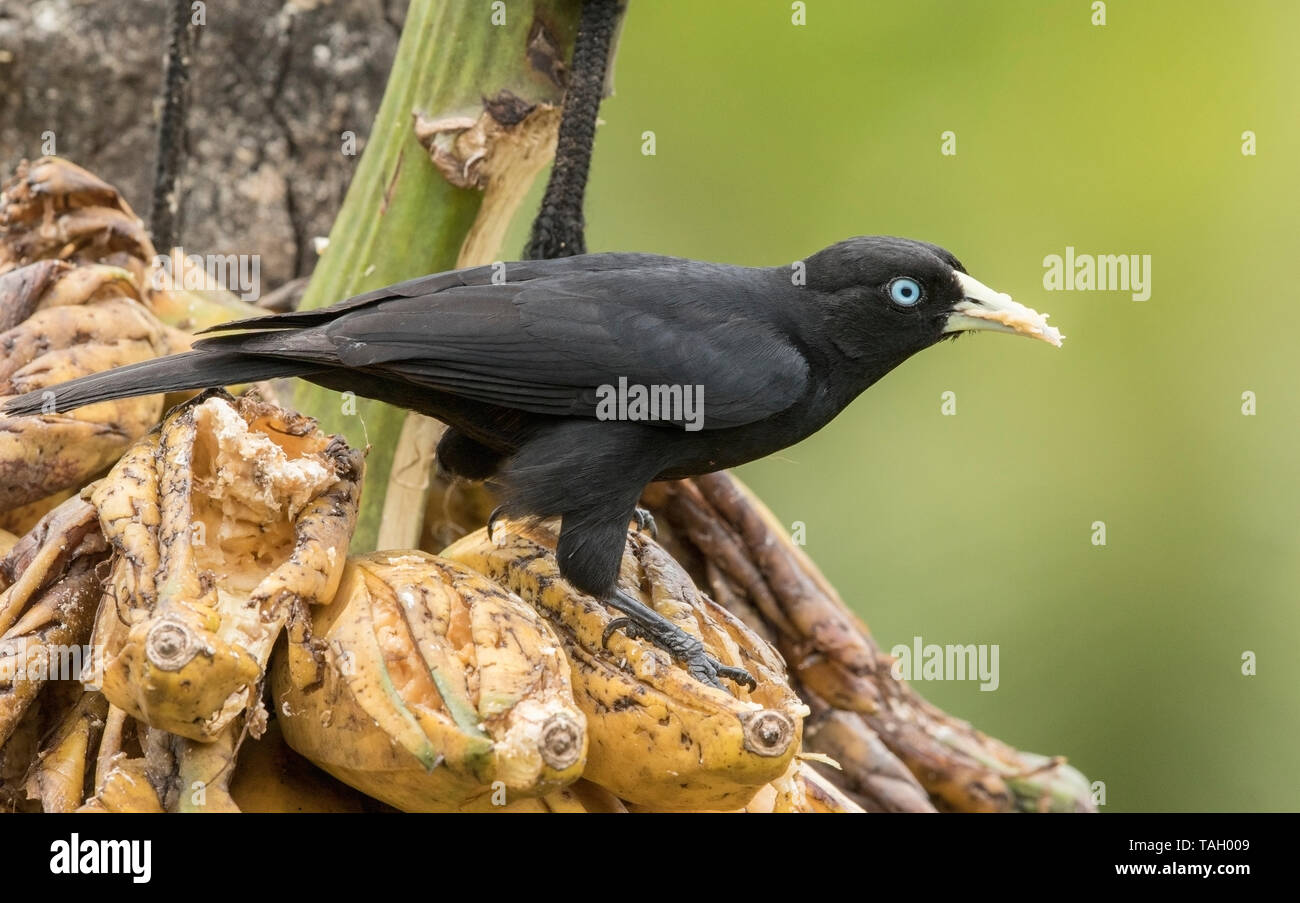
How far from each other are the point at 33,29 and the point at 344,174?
67 centimetres

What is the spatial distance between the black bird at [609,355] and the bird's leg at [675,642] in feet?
0.62

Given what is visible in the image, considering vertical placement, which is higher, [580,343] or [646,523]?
[580,343]

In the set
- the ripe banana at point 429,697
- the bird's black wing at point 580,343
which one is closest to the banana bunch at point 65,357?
the bird's black wing at point 580,343

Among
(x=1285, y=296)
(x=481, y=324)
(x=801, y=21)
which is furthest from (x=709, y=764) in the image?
(x=1285, y=296)

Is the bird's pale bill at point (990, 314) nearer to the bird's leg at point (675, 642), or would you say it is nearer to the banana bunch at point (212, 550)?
the bird's leg at point (675, 642)

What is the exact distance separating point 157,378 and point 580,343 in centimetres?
61

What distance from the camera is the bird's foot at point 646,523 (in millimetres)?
2236

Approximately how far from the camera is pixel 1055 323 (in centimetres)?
350

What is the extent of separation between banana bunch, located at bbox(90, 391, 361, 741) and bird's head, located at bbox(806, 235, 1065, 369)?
3.17ft

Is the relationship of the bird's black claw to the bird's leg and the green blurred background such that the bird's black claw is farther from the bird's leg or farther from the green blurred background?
the green blurred background

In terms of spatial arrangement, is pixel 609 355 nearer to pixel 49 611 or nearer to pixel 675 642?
pixel 675 642

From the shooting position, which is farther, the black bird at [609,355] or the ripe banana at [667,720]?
the black bird at [609,355]

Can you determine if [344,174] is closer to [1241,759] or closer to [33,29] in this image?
[33,29]

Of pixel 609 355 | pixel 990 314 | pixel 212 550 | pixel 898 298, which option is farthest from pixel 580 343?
pixel 212 550
